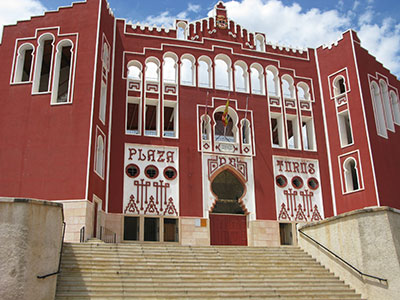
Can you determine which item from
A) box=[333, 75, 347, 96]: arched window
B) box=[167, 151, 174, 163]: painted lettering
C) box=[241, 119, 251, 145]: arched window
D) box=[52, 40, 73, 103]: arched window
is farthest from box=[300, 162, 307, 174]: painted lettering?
box=[52, 40, 73, 103]: arched window

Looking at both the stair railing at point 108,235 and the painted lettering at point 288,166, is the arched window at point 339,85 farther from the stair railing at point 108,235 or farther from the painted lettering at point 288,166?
the stair railing at point 108,235

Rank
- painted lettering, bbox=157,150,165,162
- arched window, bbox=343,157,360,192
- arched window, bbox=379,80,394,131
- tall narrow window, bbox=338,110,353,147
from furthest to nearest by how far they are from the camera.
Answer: arched window, bbox=379,80,394,131 → tall narrow window, bbox=338,110,353,147 → arched window, bbox=343,157,360,192 → painted lettering, bbox=157,150,165,162

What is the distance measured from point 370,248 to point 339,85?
17.2 metres

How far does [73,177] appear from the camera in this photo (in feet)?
72.2

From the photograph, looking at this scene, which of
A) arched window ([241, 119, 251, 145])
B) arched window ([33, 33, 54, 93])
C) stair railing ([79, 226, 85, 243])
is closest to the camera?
stair railing ([79, 226, 85, 243])

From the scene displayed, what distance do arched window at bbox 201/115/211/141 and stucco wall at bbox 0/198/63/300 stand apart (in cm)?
1499

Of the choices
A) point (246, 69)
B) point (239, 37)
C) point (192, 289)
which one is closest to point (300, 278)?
point (192, 289)

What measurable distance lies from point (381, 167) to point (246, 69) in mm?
10835

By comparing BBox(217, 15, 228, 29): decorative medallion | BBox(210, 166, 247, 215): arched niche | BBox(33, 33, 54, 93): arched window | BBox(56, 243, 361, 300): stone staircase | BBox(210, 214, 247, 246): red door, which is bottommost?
BBox(56, 243, 361, 300): stone staircase

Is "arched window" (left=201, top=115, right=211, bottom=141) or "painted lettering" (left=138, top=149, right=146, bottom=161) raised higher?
"arched window" (left=201, top=115, right=211, bottom=141)

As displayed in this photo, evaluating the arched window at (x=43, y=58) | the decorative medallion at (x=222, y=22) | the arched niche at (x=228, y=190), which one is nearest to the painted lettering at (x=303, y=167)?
the arched niche at (x=228, y=190)

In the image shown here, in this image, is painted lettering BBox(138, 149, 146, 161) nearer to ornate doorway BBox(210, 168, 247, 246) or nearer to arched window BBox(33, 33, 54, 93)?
ornate doorway BBox(210, 168, 247, 246)

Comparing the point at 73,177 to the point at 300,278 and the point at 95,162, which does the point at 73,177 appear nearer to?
the point at 95,162

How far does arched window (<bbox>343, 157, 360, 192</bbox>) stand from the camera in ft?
94.1
